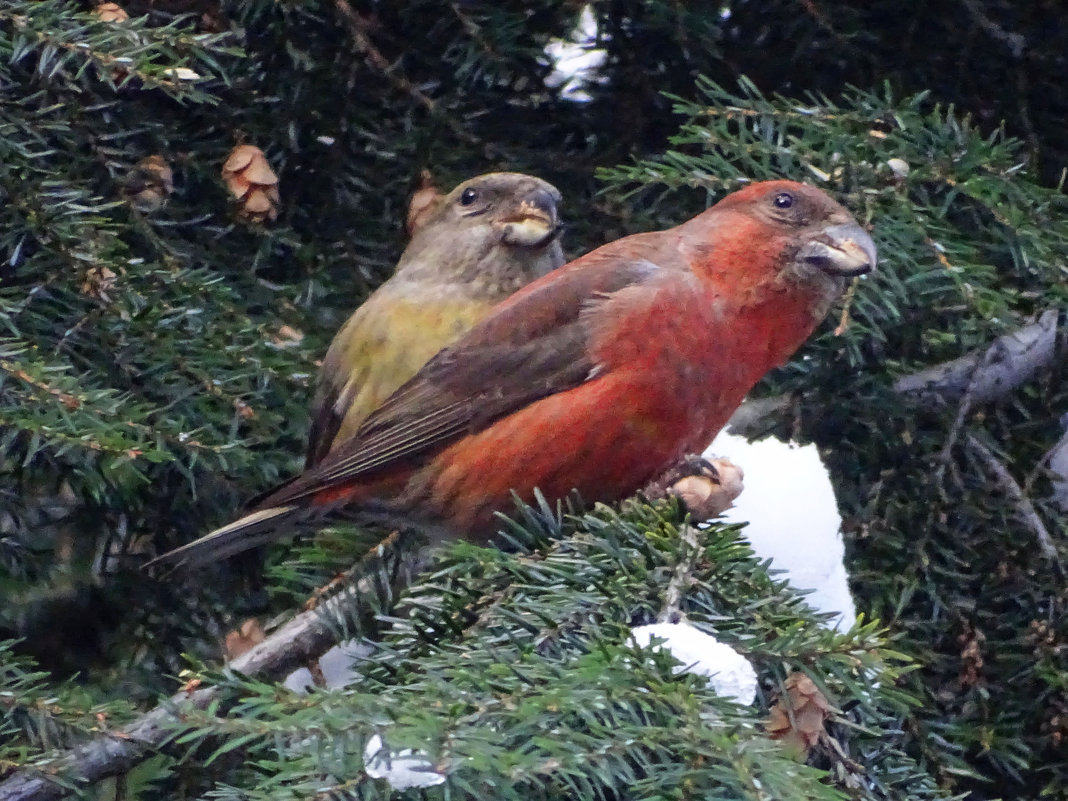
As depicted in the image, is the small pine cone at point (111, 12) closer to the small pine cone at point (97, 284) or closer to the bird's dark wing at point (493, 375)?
the small pine cone at point (97, 284)

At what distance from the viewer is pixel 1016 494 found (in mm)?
1840

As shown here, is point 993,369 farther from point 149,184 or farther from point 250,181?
point 149,184

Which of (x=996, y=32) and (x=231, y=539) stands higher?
(x=996, y=32)

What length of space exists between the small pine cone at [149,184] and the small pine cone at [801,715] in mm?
1224

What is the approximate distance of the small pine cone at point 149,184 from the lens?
1900 mm

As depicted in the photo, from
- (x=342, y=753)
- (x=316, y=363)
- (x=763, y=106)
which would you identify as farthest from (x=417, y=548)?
(x=342, y=753)

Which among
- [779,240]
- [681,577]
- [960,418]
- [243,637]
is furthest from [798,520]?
[243,637]

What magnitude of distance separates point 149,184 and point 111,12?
0.84 feet

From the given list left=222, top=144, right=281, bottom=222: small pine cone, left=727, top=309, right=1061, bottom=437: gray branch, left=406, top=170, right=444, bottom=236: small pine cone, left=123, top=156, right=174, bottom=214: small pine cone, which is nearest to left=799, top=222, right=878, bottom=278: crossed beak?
left=727, top=309, right=1061, bottom=437: gray branch

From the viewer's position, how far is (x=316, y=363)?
2100 mm

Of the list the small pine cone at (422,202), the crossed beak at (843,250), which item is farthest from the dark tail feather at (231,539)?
the crossed beak at (843,250)

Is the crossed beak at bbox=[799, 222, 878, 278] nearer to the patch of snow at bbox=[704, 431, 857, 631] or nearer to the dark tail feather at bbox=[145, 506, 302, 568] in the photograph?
the patch of snow at bbox=[704, 431, 857, 631]

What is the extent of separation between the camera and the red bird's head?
5.99 ft

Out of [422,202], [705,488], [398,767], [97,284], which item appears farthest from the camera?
[422,202]
